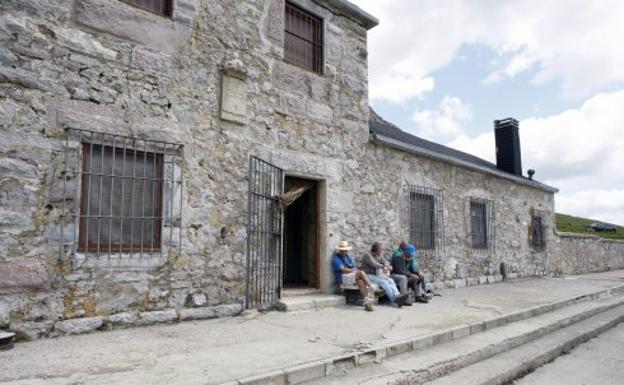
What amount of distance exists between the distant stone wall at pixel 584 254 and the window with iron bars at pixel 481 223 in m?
4.25

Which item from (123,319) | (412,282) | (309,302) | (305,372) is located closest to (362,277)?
(309,302)

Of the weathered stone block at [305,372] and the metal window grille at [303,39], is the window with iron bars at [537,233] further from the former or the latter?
the weathered stone block at [305,372]

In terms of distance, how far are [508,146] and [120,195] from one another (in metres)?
13.2

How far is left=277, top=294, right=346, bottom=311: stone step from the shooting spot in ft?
19.2

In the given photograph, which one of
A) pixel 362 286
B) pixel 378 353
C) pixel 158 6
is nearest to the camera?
pixel 378 353

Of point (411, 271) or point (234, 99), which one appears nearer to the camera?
point (234, 99)

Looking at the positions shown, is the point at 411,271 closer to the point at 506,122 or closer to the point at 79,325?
the point at 79,325

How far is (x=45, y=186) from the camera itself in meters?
4.27

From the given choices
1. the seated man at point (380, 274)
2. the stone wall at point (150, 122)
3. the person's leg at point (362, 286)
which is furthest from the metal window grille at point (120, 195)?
the seated man at point (380, 274)

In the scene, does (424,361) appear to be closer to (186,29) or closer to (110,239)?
(110,239)

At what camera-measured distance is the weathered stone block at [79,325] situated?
418 cm

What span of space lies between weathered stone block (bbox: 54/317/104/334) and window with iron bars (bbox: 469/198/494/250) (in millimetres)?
8505

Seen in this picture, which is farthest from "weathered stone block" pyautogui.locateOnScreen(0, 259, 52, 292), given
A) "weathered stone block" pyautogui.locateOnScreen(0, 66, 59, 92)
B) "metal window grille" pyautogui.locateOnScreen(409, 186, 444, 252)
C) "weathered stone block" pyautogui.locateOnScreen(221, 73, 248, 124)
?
"metal window grille" pyautogui.locateOnScreen(409, 186, 444, 252)

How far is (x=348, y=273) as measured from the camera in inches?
260
